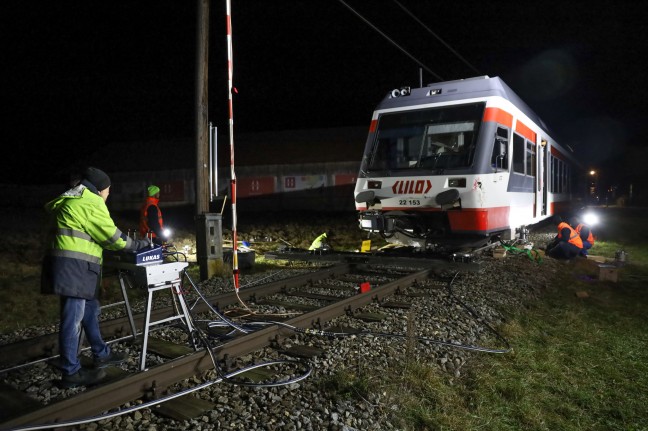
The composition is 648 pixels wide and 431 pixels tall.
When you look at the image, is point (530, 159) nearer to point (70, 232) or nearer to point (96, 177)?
point (96, 177)

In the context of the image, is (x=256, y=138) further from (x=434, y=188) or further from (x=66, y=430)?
(x=66, y=430)

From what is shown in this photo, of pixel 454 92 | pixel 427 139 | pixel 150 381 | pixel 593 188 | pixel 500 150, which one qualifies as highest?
pixel 454 92

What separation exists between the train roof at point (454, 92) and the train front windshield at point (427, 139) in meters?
0.21

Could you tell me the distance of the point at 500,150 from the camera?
798 centimetres

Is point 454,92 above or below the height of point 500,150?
above

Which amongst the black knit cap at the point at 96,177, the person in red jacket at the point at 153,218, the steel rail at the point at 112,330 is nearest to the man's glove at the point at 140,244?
the black knit cap at the point at 96,177

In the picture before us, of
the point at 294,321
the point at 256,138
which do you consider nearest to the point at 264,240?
the point at 294,321

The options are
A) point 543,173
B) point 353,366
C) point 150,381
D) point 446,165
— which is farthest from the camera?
point 543,173

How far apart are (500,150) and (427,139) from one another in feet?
4.19

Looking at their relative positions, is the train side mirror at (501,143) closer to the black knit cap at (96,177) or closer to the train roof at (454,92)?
the train roof at (454,92)

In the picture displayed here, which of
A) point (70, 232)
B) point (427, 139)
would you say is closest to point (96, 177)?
point (70, 232)

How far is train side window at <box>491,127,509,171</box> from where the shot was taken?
309 inches

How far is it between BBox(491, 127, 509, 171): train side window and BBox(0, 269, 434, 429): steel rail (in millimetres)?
4509

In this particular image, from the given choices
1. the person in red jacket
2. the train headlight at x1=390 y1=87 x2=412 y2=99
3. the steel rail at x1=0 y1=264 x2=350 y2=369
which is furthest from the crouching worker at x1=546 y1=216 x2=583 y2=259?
the person in red jacket
